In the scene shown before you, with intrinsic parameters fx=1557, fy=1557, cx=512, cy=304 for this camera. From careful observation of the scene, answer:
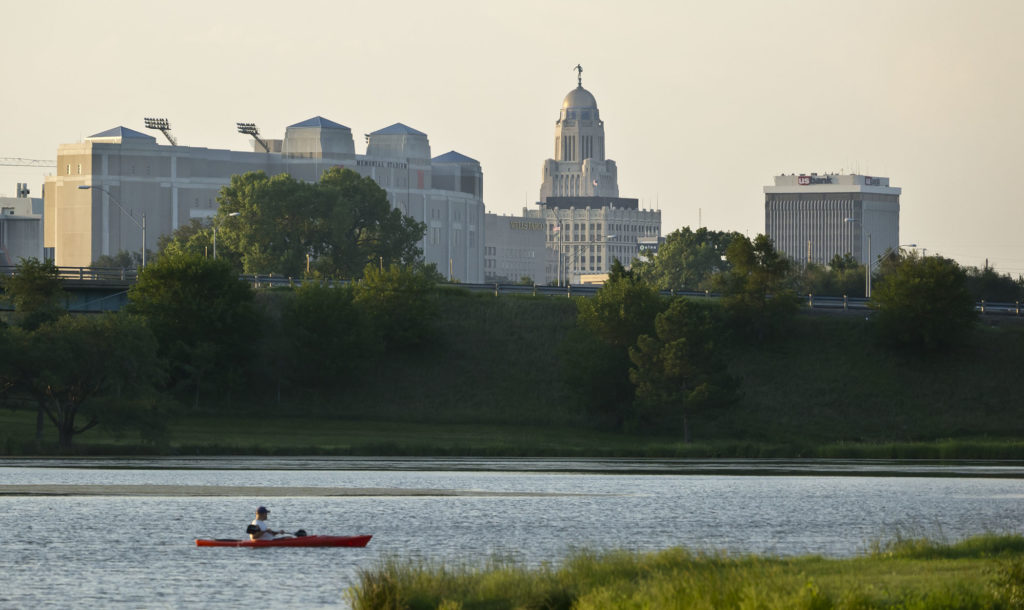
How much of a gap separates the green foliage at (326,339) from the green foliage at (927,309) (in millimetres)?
37848

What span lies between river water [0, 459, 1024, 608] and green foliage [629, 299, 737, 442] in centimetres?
1329

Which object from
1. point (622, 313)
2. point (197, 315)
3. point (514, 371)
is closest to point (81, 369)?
point (197, 315)

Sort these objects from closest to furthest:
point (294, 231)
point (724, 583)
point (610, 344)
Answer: point (724, 583), point (610, 344), point (294, 231)

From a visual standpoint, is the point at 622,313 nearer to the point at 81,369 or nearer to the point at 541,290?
the point at 541,290

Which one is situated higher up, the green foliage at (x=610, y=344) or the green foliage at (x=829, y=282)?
the green foliage at (x=829, y=282)

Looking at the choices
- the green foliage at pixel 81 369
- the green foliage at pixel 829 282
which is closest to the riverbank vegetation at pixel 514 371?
the green foliage at pixel 81 369

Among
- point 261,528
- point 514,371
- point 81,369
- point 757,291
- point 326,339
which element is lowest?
point 261,528

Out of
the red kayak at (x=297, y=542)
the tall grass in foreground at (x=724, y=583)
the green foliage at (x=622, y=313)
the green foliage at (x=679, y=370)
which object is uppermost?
the green foliage at (x=622, y=313)

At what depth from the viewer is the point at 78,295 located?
11744 cm

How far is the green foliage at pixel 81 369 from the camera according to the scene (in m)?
81.1

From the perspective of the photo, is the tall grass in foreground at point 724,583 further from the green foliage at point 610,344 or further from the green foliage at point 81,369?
the green foliage at point 610,344

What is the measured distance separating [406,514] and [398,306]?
60651mm

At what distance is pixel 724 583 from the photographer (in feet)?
94.3

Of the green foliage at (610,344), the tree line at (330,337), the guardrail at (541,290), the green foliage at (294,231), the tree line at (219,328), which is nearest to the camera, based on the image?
the tree line at (219,328)
